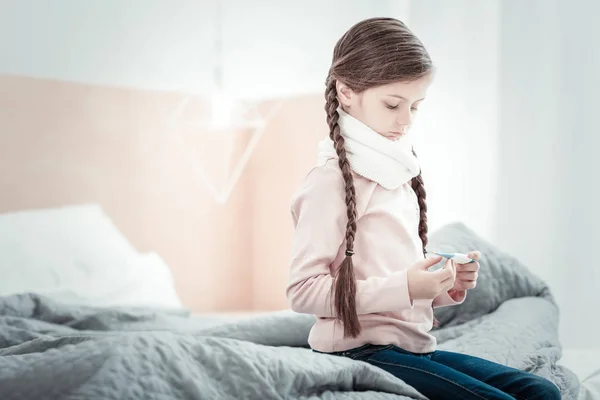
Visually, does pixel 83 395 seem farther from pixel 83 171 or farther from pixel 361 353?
pixel 83 171

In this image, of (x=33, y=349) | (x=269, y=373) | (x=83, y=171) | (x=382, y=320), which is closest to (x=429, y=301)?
(x=382, y=320)

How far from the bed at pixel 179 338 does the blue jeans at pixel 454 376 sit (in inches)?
1.2

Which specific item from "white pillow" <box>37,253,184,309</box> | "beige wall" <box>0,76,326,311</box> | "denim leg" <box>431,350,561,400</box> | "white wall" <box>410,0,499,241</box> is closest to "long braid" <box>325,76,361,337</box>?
"denim leg" <box>431,350,561,400</box>

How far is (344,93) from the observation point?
136 centimetres

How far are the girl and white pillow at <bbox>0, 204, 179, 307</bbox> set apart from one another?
147 cm

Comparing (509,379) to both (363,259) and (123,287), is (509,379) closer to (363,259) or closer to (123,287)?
(363,259)

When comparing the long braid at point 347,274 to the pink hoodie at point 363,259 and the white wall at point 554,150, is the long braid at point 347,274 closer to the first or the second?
the pink hoodie at point 363,259

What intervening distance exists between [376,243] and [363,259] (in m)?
0.03

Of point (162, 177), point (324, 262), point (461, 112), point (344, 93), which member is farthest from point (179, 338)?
point (162, 177)

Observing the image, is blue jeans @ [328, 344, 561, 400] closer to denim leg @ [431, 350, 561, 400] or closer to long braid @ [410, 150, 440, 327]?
denim leg @ [431, 350, 561, 400]

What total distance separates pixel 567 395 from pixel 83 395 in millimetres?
986

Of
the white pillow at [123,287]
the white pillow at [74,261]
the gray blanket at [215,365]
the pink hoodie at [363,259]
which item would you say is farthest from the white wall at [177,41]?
the pink hoodie at [363,259]

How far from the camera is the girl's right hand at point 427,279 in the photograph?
1.21 m

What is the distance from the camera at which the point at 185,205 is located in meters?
3.36
